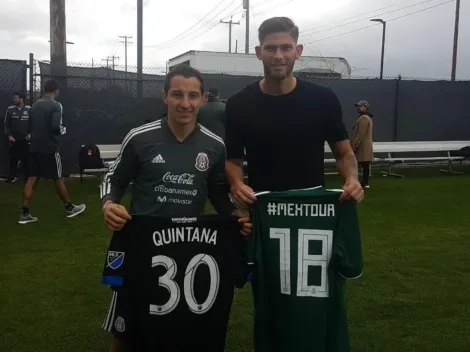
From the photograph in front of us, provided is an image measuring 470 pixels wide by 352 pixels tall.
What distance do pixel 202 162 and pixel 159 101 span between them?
1044 cm

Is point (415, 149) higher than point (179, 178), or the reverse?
point (179, 178)

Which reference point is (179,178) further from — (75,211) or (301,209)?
(75,211)

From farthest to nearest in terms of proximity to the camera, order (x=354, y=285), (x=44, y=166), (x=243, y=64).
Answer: (x=243, y=64), (x=44, y=166), (x=354, y=285)

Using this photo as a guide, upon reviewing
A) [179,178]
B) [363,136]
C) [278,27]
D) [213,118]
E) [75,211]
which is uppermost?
[278,27]

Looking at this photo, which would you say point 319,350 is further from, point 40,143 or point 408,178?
point 408,178

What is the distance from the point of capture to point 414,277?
5305 mm

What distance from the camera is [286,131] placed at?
2840mm

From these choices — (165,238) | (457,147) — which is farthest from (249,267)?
(457,147)

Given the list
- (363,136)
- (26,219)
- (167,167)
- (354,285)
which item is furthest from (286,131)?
(363,136)

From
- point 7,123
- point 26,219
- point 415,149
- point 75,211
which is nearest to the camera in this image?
point 26,219

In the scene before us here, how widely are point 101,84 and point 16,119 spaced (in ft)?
7.35

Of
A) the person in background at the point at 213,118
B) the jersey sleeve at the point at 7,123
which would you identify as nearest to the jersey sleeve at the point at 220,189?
the person in background at the point at 213,118

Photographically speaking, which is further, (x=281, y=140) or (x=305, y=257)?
(x=281, y=140)

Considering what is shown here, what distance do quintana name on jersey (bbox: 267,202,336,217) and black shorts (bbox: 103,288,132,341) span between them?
80cm
